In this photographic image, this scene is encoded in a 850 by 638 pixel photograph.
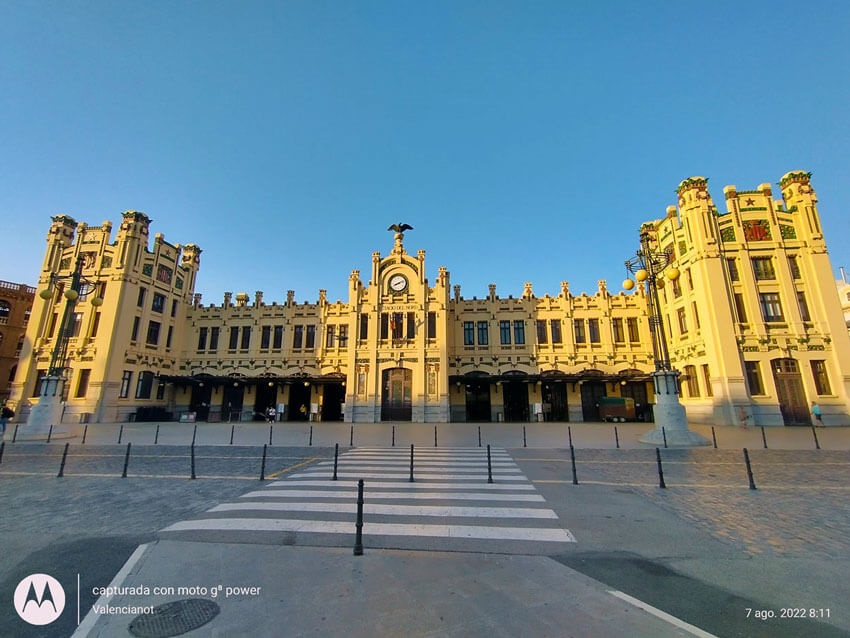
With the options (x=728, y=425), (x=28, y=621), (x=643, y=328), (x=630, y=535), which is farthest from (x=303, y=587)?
(x=643, y=328)

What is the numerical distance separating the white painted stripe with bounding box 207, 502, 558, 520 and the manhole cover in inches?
132

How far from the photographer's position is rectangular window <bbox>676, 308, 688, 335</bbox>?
32281 mm

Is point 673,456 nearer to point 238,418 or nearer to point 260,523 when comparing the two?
point 260,523

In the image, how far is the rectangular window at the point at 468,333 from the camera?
3838 centimetres

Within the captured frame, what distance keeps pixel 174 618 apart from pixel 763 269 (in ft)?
128

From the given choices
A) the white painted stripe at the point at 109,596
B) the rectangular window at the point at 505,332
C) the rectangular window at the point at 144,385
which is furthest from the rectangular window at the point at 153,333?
the white painted stripe at the point at 109,596

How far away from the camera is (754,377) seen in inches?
1089

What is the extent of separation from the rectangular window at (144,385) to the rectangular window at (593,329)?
4184 cm

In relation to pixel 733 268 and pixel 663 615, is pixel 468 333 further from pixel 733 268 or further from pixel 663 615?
pixel 663 615

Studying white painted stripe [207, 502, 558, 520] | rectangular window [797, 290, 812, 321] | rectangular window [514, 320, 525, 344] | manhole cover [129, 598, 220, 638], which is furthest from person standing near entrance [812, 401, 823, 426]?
manhole cover [129, 598, 220, 638]

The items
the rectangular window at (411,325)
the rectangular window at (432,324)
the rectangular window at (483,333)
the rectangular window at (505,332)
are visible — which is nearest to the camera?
the rectangular window at (432,324)

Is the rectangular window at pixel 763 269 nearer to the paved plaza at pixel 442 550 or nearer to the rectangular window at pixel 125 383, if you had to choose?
the paved plaza at pixel 442 550
